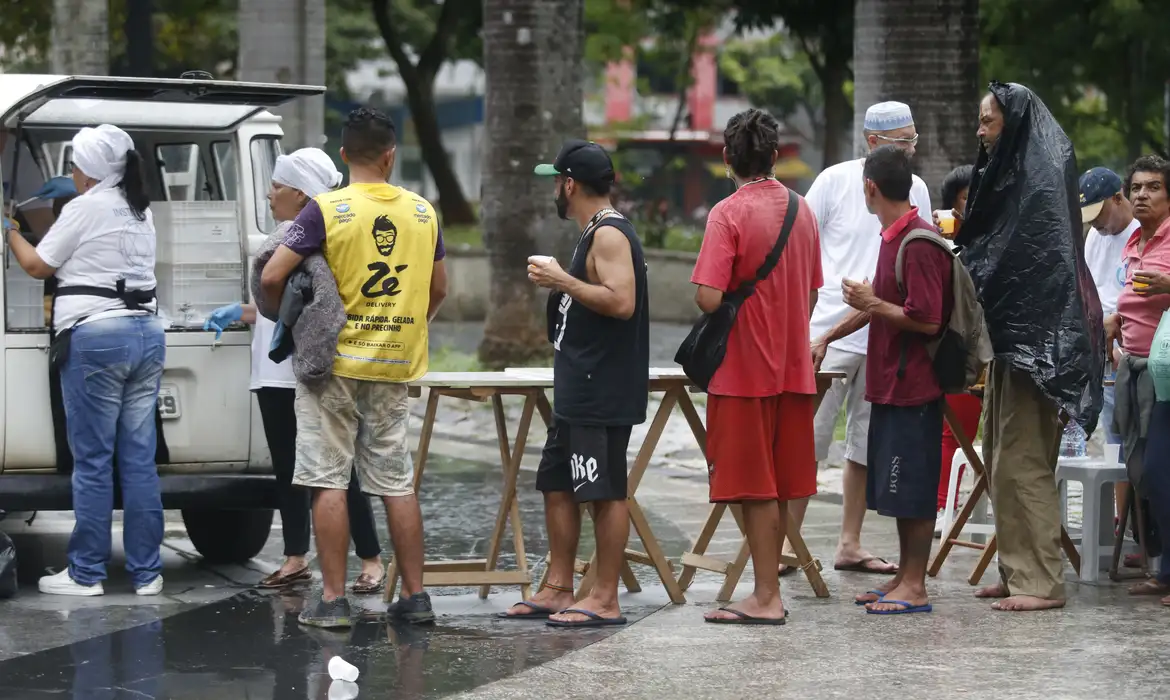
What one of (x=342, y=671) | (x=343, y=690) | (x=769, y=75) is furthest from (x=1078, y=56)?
(x=769, y=75)

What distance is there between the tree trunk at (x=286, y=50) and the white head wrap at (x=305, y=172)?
707 cm

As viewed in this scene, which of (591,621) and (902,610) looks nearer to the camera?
(591,621)

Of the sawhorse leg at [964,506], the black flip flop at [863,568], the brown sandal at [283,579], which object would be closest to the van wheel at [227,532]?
the brown sandal at [283,579]

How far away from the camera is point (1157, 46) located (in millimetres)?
18266

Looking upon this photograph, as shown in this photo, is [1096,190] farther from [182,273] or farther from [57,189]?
[57,189]

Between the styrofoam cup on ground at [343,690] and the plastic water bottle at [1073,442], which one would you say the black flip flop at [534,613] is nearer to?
the styrofoam cup on ground at [343,690]

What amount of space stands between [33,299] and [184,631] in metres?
1.80

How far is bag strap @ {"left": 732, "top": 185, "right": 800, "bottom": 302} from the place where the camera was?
6742 mm

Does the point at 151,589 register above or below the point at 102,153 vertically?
below

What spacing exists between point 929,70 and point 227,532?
20.2 ft

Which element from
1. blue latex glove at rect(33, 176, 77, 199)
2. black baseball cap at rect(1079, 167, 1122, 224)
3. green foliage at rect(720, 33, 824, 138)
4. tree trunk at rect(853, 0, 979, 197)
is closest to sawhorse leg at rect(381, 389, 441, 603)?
blue latex glove at rect(33, 176, 77, 199)

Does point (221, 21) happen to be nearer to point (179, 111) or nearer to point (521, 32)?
point (521, 32)

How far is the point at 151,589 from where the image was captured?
751cm

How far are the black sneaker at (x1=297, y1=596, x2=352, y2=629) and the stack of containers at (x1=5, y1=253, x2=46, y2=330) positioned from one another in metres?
1.87
